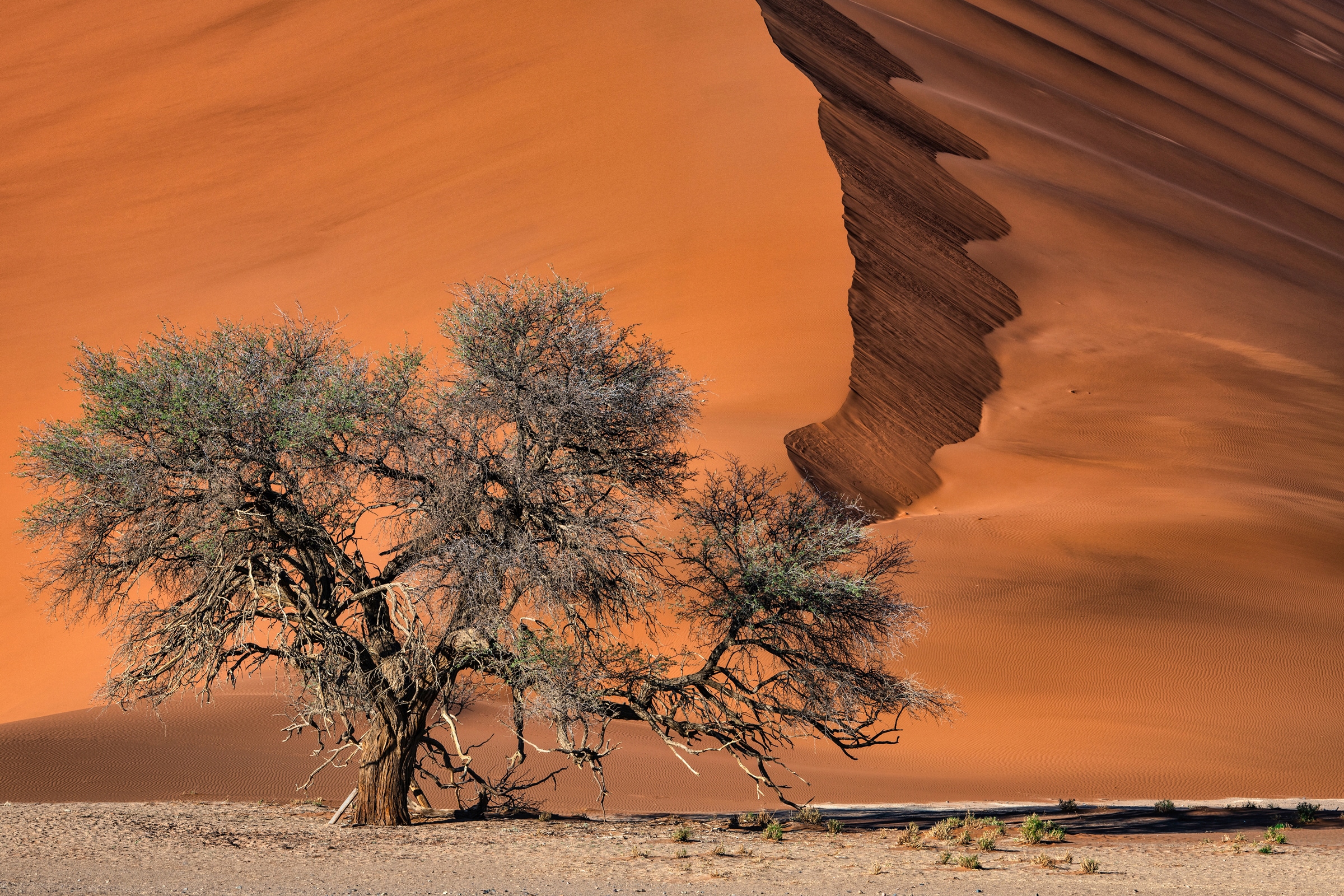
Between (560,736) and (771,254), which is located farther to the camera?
(771,254)

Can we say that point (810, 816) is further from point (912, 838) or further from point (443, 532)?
point (443, 532)

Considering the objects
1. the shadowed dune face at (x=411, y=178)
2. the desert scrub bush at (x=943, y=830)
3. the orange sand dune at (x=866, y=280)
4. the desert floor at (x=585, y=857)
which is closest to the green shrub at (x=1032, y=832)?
the desert floor at (x=585, y=857)

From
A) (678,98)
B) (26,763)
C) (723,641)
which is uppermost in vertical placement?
(678,98)

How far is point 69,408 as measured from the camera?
24.4m

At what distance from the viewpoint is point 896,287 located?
84.9 ft

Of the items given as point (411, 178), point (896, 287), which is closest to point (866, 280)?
point (896, 287)

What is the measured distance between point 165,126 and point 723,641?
97.9 feet

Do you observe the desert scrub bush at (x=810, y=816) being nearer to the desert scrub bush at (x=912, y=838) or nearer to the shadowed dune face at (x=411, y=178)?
the desert scrub bush at (x=912, y=838)

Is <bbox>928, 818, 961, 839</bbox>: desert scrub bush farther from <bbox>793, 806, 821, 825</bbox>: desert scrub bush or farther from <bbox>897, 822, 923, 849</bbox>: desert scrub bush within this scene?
<bbox>793, 806, 821, 825</bbox>: desert scrub bush

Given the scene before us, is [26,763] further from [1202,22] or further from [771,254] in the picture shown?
[1202,22]

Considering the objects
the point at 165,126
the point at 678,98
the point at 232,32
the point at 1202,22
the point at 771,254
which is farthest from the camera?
the point at 1202,22

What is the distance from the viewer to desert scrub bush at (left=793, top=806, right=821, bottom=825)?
11359mm

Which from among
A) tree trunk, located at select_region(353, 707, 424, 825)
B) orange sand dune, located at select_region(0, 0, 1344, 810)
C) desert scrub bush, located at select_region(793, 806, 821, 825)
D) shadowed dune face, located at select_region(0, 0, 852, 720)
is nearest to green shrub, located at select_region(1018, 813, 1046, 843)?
desert scrub bush, located at select_region(793, 806, 821, 825)

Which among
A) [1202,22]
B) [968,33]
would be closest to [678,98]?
[968,33]
